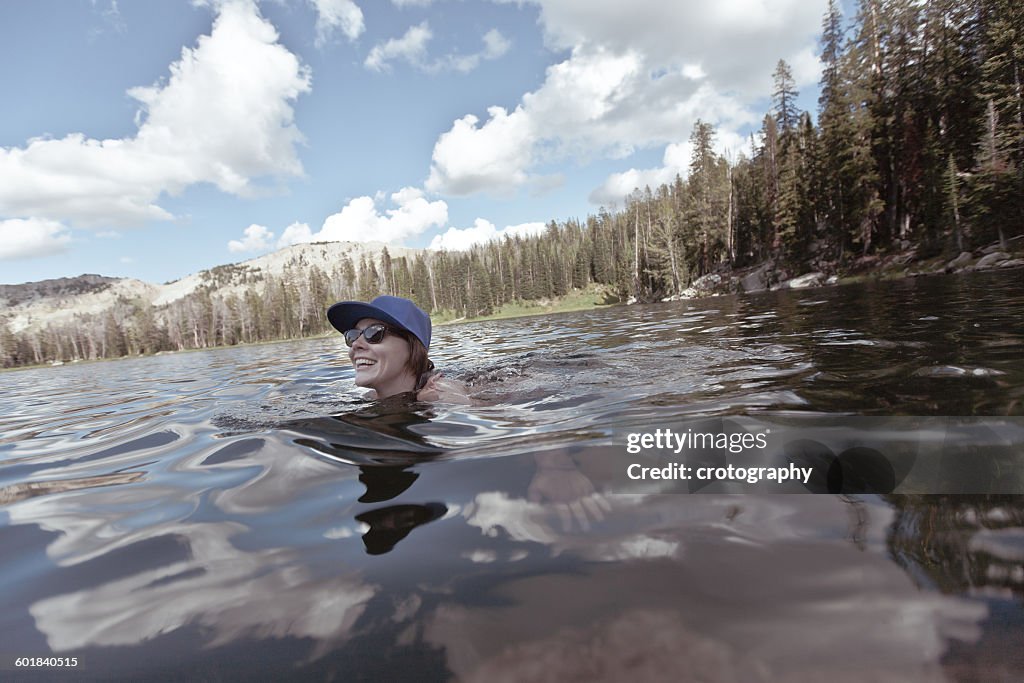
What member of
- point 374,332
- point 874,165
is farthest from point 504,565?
point 874,165

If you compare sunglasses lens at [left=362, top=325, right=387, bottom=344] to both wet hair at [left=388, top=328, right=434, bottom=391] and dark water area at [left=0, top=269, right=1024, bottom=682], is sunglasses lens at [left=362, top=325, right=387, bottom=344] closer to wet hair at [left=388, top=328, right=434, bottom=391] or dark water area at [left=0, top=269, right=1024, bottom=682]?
wet hair at [left=388, top=328, right=434, bottom=391]

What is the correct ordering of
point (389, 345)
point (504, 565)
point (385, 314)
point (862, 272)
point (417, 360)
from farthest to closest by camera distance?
point (862, 272) → point (417, 360) → point (389, 345) → point (385, 314) → point (504, 565)

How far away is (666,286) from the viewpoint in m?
57.7

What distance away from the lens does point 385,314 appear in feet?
15.0

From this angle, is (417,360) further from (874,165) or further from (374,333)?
(874,165)

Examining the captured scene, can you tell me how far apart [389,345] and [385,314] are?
18.1 inches

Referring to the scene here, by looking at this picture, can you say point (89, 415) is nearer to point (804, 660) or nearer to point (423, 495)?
point (423, 495)

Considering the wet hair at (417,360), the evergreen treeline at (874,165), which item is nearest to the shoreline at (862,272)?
the evergreen treeline at (874,165)

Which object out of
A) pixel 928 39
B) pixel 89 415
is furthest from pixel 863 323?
pixel 928 39

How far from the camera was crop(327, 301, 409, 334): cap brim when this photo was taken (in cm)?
461

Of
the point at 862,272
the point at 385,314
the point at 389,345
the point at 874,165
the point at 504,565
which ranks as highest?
the point at 874,165

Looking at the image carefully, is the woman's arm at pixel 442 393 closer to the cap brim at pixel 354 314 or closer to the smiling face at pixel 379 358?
the smiling face at pixel 379 358

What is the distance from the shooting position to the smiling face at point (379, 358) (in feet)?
16.0

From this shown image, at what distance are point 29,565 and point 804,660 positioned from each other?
10.8 ft
